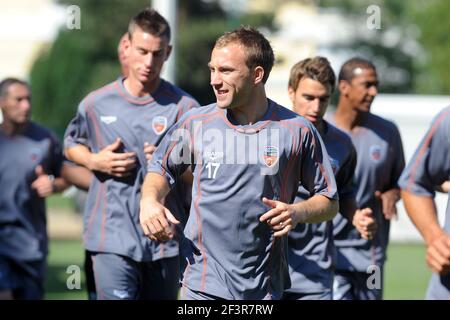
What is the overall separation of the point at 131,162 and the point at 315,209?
2.14 m

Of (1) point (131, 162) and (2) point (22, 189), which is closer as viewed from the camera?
(1) point (131, 162)

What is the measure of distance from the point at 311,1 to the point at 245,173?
6790 centimetres

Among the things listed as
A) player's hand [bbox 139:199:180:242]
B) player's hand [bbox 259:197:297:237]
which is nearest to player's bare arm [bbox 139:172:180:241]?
player's hand [bbox 139:199:180:242]

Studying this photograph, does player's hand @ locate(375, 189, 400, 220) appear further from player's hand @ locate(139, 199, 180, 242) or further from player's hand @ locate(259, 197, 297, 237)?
player's hand @ locate(139, 199, 180, 242)

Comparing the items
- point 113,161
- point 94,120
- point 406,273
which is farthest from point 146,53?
point 406,273

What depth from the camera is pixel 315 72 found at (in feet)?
26.2

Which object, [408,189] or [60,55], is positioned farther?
[60,55]

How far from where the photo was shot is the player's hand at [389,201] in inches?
352

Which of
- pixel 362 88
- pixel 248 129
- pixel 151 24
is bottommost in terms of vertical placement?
pixel 248 129

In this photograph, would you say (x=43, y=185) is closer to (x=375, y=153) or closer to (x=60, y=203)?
(x=375, y=153)
